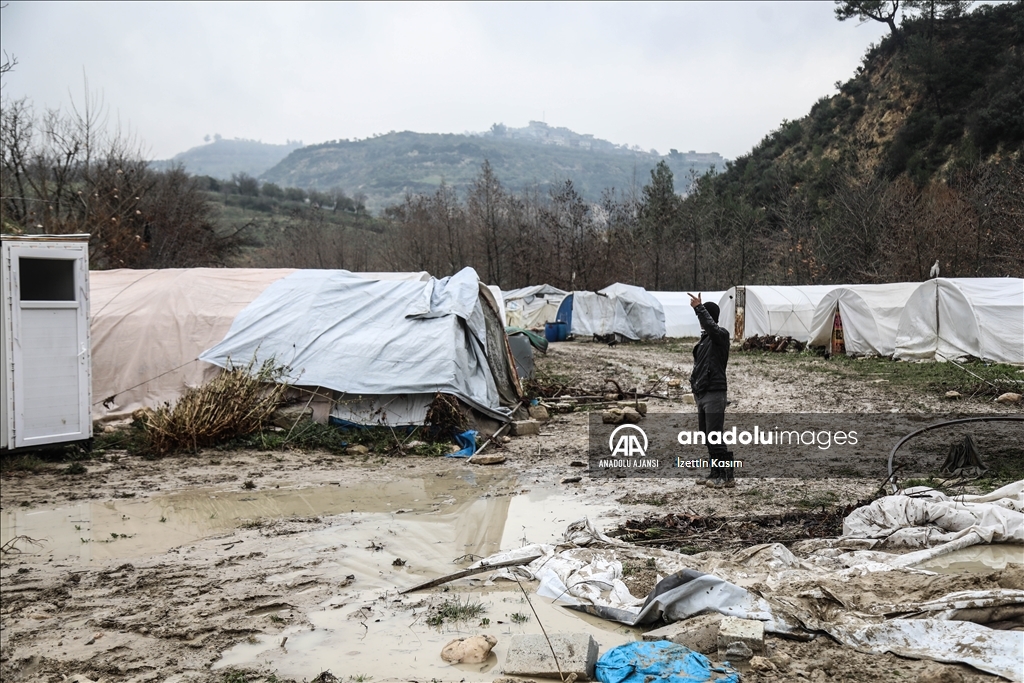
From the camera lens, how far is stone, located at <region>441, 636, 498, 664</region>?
4.24 metres

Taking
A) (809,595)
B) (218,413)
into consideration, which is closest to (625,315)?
(218,413)

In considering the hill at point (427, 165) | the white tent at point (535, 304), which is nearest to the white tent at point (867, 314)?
the white tent at point (535, 304)

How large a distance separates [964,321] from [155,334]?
18045mm

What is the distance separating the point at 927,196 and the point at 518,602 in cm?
2810

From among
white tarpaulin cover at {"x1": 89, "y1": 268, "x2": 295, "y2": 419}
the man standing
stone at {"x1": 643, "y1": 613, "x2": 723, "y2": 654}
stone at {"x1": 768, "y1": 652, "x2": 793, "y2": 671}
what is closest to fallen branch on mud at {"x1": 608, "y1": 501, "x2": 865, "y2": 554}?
stone at {"x1": 643, "y1": 613, "x2": 723, "y2": 654}

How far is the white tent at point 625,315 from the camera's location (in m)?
33.0

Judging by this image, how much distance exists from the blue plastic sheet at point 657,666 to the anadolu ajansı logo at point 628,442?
592cm

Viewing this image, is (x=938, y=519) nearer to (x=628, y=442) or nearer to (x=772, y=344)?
(x=628, y=442)

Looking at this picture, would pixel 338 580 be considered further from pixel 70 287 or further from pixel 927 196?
pixel 927 196

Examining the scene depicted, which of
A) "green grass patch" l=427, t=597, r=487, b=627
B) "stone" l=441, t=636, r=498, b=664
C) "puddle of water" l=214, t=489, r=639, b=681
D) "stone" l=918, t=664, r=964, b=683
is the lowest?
"puddle of water" l=214, t=489, r=639, b=681

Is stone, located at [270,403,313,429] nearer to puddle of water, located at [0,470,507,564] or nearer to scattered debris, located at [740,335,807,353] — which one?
puddle of water, located at [0,470,507,564]

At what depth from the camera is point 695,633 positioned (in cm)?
432

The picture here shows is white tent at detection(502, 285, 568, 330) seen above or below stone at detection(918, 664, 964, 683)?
above

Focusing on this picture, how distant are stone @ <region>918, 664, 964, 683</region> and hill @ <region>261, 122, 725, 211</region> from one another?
138 metres
